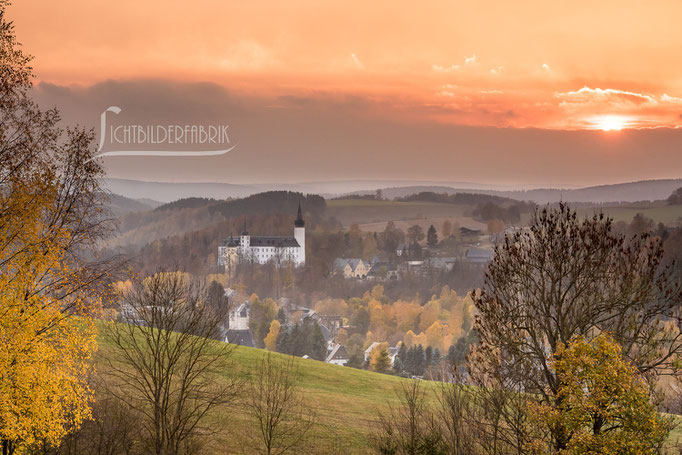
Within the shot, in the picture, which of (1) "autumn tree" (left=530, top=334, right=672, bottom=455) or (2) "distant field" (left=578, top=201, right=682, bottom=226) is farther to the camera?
(2) "distant field" (left=578, top=201, right=682, bottom=226)

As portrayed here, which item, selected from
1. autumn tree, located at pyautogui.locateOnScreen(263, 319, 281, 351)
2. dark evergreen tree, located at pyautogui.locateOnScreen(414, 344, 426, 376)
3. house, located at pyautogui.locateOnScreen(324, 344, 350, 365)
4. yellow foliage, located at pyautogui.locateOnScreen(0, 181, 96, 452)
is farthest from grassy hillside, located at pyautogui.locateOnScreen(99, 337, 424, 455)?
autumn tree, located at pyautogui.locateOnScreen(263, 319, 281, 351)

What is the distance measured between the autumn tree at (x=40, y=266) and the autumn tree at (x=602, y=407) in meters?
11.8

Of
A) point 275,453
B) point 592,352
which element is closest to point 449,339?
point 275,453

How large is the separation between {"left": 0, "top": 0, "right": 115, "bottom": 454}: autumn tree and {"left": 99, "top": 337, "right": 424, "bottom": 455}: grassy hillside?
10067 millimetres

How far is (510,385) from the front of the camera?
21.3m

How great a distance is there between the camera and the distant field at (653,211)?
15438 centimetres

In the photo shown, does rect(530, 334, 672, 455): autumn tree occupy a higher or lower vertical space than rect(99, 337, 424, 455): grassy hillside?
higher

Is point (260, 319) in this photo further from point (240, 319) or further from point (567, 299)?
point (567, 299)

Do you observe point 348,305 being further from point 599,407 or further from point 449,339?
point 599,407

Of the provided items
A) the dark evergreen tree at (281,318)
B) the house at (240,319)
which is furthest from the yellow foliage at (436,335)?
the house at (240,319)

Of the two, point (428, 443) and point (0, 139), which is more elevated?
point (0, 139)

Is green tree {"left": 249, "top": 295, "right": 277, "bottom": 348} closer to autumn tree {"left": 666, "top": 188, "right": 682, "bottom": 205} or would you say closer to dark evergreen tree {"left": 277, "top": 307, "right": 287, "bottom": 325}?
dark evergreen tree {"left": 277, "top": 307, "right": 287, "bottom": 325}

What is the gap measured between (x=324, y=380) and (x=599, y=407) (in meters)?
30.5

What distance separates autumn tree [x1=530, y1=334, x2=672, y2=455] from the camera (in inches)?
607
